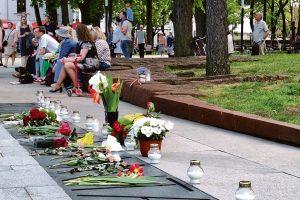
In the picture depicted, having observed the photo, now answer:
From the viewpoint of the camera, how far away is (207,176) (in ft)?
25.2

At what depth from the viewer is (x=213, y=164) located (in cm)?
842

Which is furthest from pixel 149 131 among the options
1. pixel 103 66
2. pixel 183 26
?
pixel 183 26

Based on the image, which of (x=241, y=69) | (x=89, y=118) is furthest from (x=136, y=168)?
(x=241, y=69)

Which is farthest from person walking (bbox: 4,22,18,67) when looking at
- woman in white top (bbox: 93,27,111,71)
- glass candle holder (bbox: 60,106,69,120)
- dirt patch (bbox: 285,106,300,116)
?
dirt patch (bbox: 285,106,300,116)

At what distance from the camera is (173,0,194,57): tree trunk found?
26.0 meters

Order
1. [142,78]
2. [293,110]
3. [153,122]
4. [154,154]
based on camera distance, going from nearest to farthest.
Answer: [154,154] → [153,122] → [293,110] → [142,78]

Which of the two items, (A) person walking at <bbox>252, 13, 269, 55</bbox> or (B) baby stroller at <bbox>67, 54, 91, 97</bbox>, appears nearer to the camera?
(B) baby stroller at <bbox>67, 54, 91, 97</bbox>

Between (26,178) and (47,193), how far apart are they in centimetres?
73

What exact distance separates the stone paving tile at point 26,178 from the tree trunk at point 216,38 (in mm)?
9349

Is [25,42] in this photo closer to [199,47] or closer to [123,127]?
[199,47]

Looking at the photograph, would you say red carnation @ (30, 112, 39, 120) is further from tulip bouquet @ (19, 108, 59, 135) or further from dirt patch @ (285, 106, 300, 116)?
dirt patch @ (285, 106, 300, 116)

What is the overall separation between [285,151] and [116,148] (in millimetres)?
1913

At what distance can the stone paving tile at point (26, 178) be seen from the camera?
7066 millimetres

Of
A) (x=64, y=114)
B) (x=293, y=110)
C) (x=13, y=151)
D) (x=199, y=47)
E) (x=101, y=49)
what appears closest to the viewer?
(x=13, y=151)
